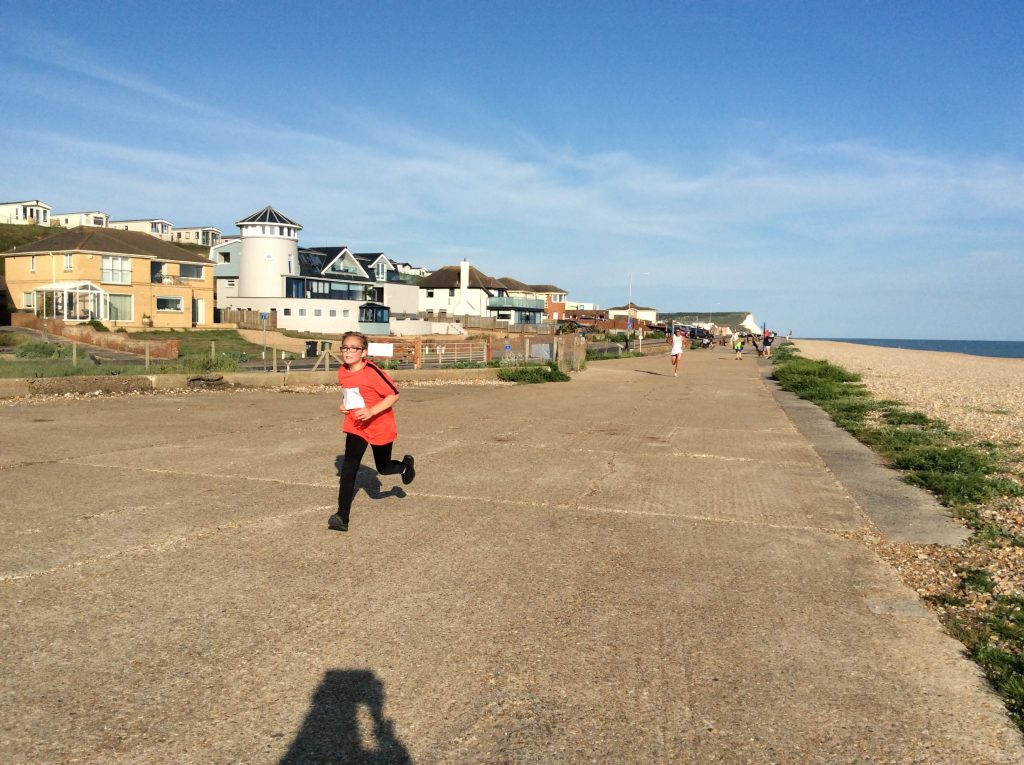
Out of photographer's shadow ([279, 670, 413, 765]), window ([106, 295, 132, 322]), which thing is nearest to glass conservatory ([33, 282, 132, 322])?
window ([106, 295, 132, 322])

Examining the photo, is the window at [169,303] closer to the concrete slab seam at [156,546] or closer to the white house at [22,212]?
the concrete slab seam at [156,546]

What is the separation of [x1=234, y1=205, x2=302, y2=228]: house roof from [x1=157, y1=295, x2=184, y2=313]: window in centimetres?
1212

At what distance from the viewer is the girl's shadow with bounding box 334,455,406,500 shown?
8422 mm

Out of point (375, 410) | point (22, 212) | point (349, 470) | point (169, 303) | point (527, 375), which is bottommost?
point (527, 375)

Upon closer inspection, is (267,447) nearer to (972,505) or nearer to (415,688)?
(415,688)

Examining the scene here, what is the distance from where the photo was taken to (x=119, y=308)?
2014 inches

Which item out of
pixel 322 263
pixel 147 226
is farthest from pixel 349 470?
pixel 147 226

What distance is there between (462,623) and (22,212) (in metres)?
A: 123

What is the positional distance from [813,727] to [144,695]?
3026 millimetres

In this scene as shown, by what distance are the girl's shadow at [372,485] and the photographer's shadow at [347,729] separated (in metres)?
4.08

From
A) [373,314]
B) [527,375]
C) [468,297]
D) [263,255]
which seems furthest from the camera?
[468,297]

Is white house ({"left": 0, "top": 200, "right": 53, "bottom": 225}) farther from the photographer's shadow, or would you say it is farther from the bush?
the photographer's shadow

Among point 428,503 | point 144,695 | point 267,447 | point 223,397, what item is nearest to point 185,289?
point 223,397

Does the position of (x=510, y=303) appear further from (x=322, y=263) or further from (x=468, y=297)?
(x=322, y=263)
